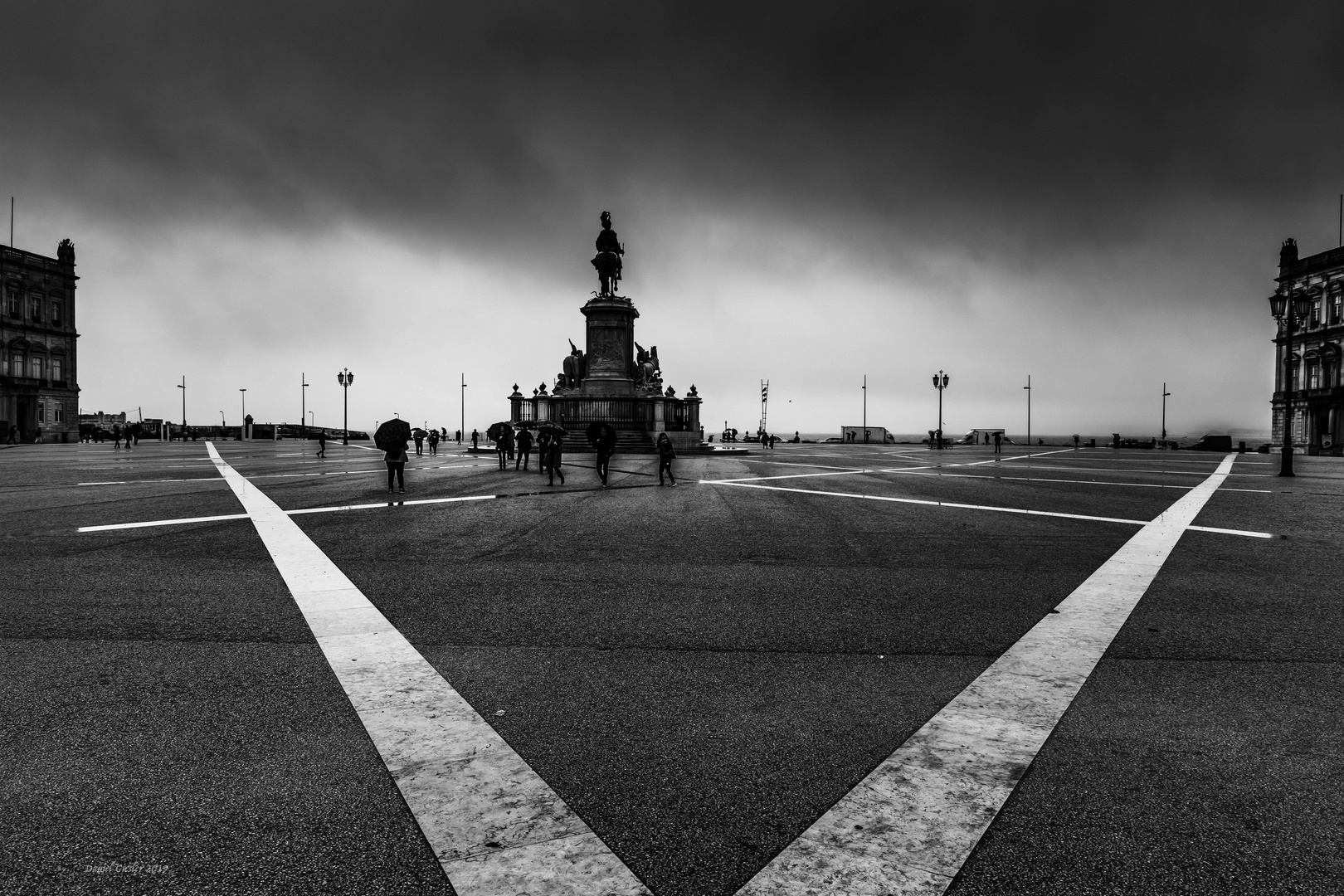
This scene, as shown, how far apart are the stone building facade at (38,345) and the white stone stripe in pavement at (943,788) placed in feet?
273

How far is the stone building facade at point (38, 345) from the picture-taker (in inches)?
2586

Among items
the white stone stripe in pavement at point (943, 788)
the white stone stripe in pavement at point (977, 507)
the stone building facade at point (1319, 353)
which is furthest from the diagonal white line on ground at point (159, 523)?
the stone building facade at point (1319, 353)

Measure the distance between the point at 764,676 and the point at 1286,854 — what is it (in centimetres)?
224

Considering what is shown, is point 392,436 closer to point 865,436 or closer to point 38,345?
point 865,436

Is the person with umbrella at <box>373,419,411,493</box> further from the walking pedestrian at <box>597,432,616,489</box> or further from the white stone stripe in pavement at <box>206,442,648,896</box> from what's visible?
the white stone stripe in pavement at <box>206,442,648,896</box>

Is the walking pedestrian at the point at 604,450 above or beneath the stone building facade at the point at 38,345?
beneath

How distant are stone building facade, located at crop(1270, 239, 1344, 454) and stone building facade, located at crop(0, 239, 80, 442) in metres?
103

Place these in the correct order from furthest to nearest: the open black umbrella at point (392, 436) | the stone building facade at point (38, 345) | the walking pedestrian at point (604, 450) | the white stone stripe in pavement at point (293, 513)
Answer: the stone building facade at point (38, 345), the walking pedestrian at point (604, 450), the open black umbrella at point (392, 436), the white stone stripe in pavement at point (293, 513)

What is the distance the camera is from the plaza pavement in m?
2.36

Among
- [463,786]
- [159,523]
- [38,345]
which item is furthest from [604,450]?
[38,345]

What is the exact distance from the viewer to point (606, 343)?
4950 cm

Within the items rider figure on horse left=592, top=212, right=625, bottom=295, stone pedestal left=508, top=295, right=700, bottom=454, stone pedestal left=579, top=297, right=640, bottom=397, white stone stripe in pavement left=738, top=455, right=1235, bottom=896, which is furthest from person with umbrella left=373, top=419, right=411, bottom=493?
rider figure on horse left=592, top=212, right=625, bottom=295

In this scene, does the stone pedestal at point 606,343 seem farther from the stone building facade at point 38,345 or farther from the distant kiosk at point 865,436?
the stone building facade at point 38,345

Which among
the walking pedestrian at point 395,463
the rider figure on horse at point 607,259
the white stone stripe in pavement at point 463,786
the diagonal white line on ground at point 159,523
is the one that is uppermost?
the rider figure on horse at point 607,259
